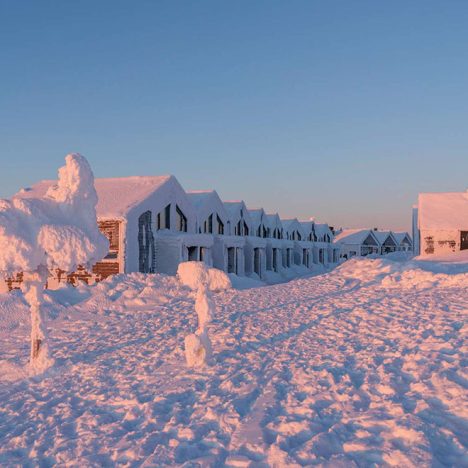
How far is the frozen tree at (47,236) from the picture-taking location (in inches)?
338

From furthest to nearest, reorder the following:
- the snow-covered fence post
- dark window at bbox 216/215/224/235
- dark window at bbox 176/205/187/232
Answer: dark window at bbox 216/215/224/235 < dark window at bbox 176/205/187/232 < the snow-covered fence post

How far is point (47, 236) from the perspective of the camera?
8883 millimetres

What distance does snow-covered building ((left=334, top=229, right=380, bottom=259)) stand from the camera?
2623 inches

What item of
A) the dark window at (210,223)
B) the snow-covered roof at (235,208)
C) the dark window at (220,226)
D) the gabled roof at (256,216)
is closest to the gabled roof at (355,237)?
the gabled roof at (256,216)

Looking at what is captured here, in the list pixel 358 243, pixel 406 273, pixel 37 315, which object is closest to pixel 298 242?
pixel 358 243

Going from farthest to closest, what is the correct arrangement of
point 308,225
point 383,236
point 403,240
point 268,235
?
1. point 403,240
2. point 383,236
3. point 308,225
4. point 268,235

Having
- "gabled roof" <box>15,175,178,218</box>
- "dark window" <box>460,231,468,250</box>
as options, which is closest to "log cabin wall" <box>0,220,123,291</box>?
"gabled roof" <box>15,175,178,218</box>

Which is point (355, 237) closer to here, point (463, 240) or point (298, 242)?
point (298, 242)

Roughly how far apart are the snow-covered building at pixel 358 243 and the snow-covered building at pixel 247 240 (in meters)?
31.4

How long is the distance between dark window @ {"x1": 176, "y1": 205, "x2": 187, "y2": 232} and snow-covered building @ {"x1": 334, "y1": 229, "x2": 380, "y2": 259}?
4145cm

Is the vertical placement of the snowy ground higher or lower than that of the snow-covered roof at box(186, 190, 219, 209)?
lower

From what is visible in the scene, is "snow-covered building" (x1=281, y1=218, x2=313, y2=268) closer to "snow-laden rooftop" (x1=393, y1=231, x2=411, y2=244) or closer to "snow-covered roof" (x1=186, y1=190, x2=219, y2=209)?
"snow-covered roof" (x1=186, y1=190, x2=219, y2=209)

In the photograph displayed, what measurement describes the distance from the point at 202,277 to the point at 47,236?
10.4m

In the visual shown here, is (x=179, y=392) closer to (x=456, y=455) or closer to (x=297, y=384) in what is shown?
(x=297, y=384)
